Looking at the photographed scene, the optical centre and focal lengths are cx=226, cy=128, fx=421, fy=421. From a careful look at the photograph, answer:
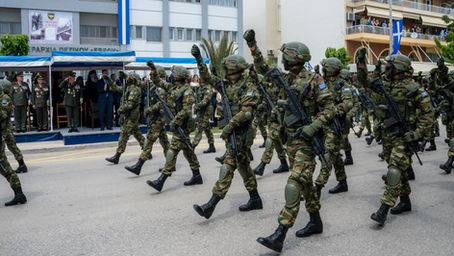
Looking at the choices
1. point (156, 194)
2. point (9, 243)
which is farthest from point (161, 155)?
point (9, 243)

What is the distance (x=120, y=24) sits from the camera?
111 ft

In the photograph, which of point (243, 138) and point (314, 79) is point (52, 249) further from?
point (314, 79)

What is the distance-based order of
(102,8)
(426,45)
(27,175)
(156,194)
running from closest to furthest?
(156,194) → (27,175) → (102,8) → (426,45)

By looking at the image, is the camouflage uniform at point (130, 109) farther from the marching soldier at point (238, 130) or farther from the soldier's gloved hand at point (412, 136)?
the soldier's gloved hand at point (412, 136)

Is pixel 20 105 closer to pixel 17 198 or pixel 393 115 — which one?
pixel 17 198

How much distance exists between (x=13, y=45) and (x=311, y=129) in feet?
89.0

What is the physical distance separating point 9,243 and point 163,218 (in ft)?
5.62

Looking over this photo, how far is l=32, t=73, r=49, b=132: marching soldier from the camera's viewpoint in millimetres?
13805

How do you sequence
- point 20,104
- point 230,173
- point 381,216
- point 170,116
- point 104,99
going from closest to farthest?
point 381,216
point 230,173
point 170,116
point 20,104
point 104,99

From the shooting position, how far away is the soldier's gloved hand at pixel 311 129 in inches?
164

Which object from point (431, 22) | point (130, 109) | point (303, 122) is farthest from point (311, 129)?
point (431, 22)

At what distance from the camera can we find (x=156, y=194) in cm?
655

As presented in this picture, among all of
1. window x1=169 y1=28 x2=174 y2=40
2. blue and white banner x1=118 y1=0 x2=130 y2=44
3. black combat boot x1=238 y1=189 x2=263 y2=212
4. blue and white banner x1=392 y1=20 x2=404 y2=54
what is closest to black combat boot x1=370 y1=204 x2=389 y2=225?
black combat boot x1=238 y1=189 x2=263 y2=212

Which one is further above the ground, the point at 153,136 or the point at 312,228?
the point at 153,136
